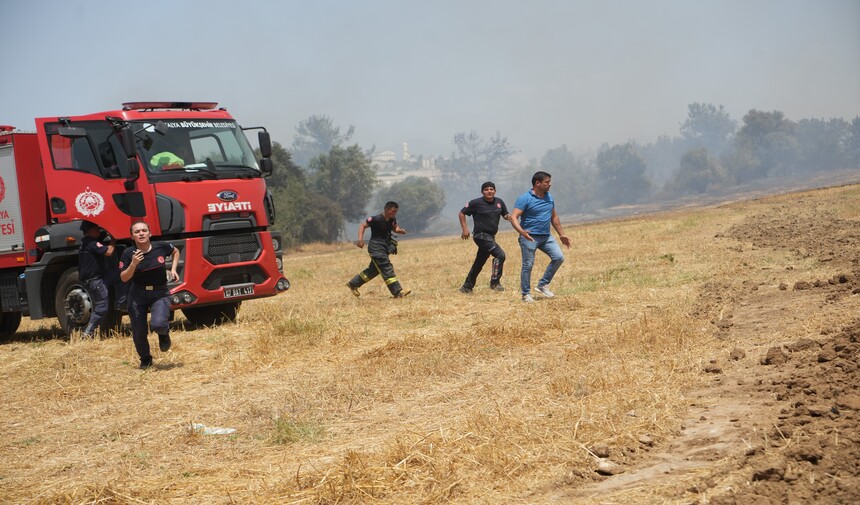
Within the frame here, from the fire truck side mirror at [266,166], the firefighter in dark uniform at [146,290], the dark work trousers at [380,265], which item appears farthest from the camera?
the dark work trousers at [380,265]

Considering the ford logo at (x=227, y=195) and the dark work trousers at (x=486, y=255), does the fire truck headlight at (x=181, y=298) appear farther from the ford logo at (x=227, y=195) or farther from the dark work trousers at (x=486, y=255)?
the dark work trousers at (x=486, y=255)

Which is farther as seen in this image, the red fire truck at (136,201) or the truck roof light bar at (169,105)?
the truck roof light bar at (169,105)

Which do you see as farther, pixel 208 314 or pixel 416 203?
pixel 416 203

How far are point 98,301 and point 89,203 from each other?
1369mm

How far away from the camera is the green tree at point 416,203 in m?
93.1

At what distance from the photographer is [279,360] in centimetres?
1081

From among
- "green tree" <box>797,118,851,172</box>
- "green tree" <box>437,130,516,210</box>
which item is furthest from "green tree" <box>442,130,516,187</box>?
"green tree" <box>797,118,851,172</box>

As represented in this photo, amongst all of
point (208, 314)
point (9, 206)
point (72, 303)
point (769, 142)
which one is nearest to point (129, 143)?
point (72, 303)

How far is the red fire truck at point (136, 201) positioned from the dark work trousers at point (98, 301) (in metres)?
0.22

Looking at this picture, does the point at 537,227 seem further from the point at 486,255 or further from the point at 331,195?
the point at 331,195

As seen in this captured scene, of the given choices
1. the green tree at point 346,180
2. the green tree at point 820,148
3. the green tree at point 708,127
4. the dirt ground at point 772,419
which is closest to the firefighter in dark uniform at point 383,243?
the dirt ground at point 772,419

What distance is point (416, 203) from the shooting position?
93500 millimetres

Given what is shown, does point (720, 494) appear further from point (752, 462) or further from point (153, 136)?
point (153, 136)

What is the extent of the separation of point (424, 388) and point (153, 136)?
6752mm
